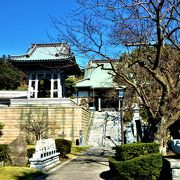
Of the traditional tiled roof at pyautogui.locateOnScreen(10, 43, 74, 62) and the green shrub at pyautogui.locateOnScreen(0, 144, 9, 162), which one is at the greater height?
the traditional tiled roof at pyautogui.locateOnScreen(10, 43, 74, 62)

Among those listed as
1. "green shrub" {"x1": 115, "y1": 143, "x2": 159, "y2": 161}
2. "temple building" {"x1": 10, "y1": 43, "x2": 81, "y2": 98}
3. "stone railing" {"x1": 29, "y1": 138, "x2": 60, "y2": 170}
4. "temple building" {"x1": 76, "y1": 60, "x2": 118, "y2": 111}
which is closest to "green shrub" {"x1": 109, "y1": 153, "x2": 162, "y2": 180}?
"green shrub" {"x1": 115, "y1": 143, "x2": 159, "y2": 161}

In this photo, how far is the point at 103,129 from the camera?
113 ft

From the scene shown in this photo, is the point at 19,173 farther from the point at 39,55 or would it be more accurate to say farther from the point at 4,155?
the point at 39,55

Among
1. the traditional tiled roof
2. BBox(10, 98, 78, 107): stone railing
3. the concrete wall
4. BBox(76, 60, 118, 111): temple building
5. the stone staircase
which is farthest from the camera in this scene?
BBox(76, 60, 118, 111): temple building

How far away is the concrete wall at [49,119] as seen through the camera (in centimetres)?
3253

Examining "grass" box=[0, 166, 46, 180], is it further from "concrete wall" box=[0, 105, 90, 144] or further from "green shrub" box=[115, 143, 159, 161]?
"concrete wall" box=[0, 105, 90, 144]

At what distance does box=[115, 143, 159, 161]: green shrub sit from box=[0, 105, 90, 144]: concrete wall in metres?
19.7

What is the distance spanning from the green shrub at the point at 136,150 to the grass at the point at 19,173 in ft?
11.7

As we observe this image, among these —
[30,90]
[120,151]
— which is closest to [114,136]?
[30,90]

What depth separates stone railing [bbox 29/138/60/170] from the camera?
1493 cm

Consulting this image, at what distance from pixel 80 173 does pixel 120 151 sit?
2.29 metres

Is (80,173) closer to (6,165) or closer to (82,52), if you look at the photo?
(6,165)

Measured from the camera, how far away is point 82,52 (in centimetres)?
1623

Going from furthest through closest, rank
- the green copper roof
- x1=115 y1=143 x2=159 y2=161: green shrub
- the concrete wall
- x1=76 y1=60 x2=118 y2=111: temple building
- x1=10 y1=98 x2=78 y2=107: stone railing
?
the green copper roof
x1=76 y1=60 x2=118 y2=111: temple building
x1=10 y1=98 x2=78 y2=107: stone railing
the concrete wall
x1=115 y1=143 x2=159 y2=161: green shrub
